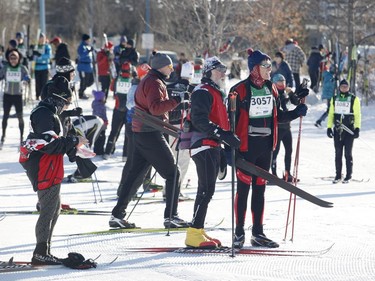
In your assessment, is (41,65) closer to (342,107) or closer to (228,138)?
(342,107)

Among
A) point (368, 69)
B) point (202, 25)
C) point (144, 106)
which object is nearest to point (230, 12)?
point (202, 25)

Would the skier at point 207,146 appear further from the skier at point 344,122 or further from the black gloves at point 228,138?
the skier at point 344,122

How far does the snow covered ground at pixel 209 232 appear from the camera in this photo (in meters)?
7.20

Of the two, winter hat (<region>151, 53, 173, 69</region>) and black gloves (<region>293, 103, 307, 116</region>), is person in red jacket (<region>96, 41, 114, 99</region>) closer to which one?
winter hat (<region>151, 53, 173, 69</region>)

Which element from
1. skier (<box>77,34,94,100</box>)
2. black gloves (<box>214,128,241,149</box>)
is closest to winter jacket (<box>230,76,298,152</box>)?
black gloves (<box>214,128,241,149</box>)

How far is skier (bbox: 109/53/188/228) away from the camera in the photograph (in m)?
8.91

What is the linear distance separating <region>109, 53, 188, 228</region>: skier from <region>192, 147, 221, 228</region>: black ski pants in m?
0.94

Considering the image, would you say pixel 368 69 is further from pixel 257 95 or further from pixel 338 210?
pixel 257 95

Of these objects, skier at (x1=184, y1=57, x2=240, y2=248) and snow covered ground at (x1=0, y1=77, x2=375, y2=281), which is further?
skier at (x1=184, y1=57, x2=240, y2=248)

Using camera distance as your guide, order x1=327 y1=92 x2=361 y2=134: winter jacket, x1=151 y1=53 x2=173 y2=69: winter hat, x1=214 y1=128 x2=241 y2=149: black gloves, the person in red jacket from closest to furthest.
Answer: x1=214 y1=128 x2=241 y2=149: black gloves < x1=151 y1=53 x2=173 y2=69: winter hat < x1=327 y1=92 x2=361 y2=134: winter jacket < the person in red jacket

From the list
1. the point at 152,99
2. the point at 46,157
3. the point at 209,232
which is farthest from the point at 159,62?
the point at 46,157

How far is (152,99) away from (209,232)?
4.94ft

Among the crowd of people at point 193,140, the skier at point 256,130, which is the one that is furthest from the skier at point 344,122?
the skier at point 256,130

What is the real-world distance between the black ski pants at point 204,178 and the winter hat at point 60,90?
1382 millimetres
